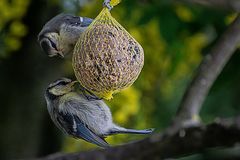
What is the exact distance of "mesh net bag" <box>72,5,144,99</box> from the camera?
7.10 feet

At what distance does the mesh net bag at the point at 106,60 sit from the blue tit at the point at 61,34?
4.2 inches

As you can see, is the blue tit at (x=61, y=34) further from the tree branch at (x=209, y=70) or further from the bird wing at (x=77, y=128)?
the tree branch at (x=209, y=70)

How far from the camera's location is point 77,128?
2367 mm

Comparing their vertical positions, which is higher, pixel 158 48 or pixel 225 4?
pixel 158 48

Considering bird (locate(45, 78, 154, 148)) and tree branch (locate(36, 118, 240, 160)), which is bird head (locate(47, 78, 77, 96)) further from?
tree branch (locate(36, 118, 240, 160))

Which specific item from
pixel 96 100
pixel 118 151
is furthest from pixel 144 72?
pixel 118 151

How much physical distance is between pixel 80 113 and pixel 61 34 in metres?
0.31

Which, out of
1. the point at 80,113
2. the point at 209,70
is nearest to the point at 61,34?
the point at 80,113

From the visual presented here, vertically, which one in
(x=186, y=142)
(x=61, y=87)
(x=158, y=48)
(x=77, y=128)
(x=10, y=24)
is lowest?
(x=186, y=142)

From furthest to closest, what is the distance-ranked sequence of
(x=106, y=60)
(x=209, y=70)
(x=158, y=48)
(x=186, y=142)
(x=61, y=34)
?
(x=158, y=48)
(x=209, y=70)
(x=61, y=34)
(x=106, y=60)
(x=186, y=142)

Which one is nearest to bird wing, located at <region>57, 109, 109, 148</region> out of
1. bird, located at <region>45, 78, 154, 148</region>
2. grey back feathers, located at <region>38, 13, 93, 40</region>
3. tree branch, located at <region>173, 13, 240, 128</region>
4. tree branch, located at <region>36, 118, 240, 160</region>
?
bird, located at <region>45, 78, 154, 148</region>

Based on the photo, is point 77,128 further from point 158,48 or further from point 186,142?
point 158,48

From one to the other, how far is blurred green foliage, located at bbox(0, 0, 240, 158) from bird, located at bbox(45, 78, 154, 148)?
3.39 feet

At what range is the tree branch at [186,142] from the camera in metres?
1.36
